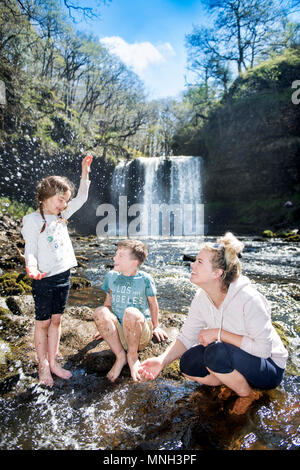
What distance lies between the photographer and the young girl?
2.40m

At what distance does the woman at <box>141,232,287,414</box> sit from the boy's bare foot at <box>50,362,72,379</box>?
0.80 meters

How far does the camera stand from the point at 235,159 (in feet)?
80.6

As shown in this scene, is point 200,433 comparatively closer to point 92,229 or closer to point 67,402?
point 67,402

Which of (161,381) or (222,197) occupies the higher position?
(222,197)

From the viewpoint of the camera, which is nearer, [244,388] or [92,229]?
[244,388]

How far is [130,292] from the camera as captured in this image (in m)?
2.69

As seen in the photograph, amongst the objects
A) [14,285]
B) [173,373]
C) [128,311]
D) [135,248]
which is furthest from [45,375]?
[14,285]

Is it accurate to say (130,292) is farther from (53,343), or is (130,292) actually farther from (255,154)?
(255,154)

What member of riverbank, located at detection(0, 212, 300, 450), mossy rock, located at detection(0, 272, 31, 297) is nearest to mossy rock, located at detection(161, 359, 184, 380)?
riverbank, located at detection(0, 212, 300, 450)

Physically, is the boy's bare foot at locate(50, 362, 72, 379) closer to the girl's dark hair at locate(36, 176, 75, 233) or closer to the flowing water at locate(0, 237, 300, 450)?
the flowing water at locate(0, 237, 300, 450)

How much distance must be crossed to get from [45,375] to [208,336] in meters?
1.41

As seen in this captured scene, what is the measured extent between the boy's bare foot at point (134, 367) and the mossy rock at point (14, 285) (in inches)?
135

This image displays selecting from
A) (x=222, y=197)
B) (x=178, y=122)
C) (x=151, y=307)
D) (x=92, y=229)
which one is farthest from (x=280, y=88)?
(x=151, y=307)
